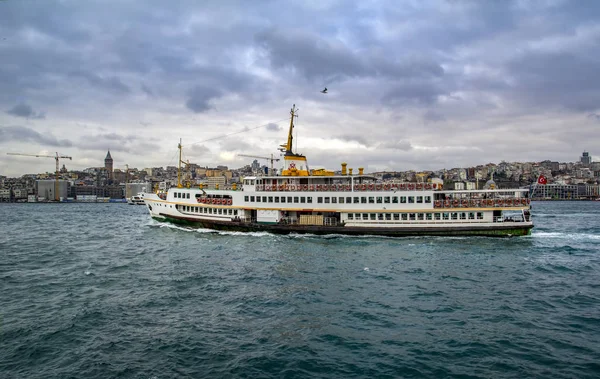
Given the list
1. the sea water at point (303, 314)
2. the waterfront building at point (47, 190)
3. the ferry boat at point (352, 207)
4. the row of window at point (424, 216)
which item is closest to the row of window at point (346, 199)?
the ferry boat at point (352, 207)

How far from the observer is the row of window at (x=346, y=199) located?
33.6m

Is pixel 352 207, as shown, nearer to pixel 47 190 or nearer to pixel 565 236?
pixel 565 236

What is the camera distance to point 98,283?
19.4 metres

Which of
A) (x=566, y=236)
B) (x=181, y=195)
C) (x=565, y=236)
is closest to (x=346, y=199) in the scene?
(x=181, y=195)

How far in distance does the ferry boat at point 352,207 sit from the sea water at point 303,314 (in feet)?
19.7

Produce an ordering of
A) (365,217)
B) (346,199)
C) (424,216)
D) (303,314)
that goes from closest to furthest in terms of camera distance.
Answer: (303,314), (424,216), (365,217), (346,199)

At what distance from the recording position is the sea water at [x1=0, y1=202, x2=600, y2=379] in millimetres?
10734

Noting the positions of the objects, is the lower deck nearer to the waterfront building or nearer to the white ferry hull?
the white ferry hull

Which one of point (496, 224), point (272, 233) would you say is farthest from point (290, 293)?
point (496, 224)

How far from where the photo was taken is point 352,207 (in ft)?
114

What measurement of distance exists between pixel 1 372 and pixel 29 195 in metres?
193

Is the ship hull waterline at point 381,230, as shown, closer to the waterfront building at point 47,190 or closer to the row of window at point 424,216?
the row of window at point 424,216

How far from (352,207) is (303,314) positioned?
20715mm

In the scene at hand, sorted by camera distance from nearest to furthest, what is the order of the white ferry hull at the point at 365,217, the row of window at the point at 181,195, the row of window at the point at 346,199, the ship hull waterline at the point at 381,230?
1. the ship hull waterline at the point at 381,230
2. the white ferry hull at the point at 365,217
3. the row of window at the point at 346,199
4. the row of window at the point at 181,195
